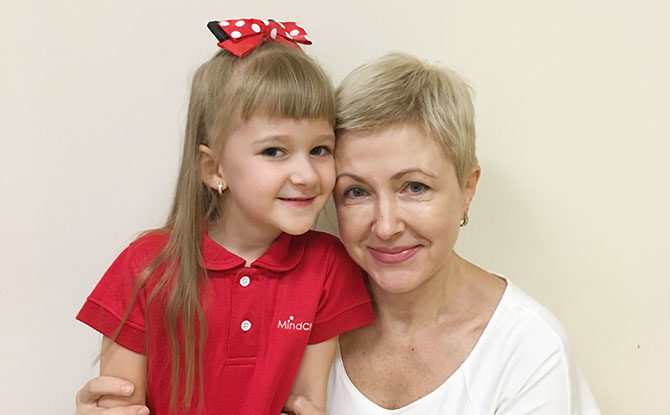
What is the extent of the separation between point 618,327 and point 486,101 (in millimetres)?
719

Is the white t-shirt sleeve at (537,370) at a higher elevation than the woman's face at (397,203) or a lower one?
lower

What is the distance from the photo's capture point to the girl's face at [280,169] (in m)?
1.42

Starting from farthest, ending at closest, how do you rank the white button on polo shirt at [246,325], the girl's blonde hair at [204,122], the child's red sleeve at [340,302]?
the child's red sleeve at [340,302] → the white button on polo shirt at [246,325] → the girl's blonde hair at [204,122]

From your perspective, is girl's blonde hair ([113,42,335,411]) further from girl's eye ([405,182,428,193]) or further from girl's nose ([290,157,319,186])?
girl's eye ([405,182,428,193])

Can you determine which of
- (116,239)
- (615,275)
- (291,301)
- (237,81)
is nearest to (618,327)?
(615,275)

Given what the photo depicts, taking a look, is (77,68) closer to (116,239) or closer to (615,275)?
(116,239)

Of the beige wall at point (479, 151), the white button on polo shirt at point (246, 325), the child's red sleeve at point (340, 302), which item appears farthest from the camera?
the beige wall at point (479, 151)

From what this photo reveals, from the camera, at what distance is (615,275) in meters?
1.90

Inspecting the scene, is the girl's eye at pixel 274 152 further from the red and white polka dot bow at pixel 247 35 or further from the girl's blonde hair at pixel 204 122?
the red and white polka dot bow at pixel 247 35

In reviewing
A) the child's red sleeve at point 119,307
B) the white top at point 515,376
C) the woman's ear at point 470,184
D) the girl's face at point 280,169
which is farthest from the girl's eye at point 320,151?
the white top at point 515,376

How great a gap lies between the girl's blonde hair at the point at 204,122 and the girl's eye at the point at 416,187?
0.22 metres

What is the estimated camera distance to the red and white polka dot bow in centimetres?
146

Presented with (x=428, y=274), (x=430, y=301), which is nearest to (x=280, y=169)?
(x=428, y=274)

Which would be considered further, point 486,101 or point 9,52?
point 486,101
